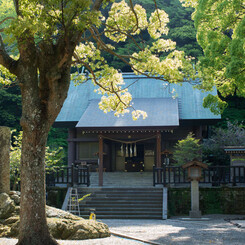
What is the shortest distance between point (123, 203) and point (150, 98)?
9.31m

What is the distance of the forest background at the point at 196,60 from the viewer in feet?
106

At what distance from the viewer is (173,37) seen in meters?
37.1

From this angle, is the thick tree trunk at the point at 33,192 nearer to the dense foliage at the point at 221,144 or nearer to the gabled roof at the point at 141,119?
the gabled roof at the point at 141,119

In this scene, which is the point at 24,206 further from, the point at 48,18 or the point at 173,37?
the point at 173,37

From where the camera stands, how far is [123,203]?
18.3 metres

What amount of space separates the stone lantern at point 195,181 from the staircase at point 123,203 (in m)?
1.41

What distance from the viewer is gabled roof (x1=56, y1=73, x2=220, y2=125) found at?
2408cm

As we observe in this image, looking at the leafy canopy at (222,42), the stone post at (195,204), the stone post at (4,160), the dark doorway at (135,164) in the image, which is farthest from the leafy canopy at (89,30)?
the dark doorway at (135,164)

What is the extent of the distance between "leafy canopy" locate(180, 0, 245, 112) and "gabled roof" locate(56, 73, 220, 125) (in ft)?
19.7

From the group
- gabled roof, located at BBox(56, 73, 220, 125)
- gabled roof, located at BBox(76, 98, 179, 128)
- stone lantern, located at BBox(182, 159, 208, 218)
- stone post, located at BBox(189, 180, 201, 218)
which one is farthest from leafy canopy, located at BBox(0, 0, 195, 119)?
gabled roof, located at BBox(56, 73, 220, 125)

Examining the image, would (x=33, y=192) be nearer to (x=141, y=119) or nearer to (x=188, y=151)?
(x=188, y=151)

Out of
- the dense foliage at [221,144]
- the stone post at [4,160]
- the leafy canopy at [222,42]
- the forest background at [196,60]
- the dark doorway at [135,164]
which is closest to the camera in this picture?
the stone post at [4,160]

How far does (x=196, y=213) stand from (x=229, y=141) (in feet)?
25.7

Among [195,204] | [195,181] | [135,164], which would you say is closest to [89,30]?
[195,181]
